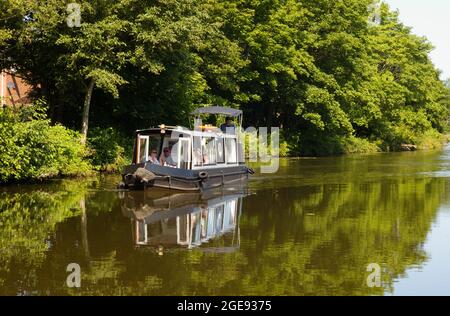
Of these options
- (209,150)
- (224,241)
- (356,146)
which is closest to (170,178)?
(209,150)

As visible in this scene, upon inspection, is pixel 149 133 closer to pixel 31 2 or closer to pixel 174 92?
pixel 31 2

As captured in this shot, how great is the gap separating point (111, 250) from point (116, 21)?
15.3 metres

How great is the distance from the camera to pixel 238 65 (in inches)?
1487

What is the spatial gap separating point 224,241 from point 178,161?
367 inches

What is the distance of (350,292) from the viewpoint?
829 centimetres

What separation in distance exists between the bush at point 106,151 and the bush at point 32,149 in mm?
1910

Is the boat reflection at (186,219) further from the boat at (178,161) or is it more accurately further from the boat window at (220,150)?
the boat window at (220,150)

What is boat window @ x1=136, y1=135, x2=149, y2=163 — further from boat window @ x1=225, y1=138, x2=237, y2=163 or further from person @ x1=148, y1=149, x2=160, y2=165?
boat window @ x1=225, y1=138, x2=237, y2=163

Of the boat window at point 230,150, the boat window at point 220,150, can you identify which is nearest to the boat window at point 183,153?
the boat window at point 220,150

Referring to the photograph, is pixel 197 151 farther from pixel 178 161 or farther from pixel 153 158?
pixel 153 158

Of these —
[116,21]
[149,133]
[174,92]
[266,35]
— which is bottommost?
[149,133]

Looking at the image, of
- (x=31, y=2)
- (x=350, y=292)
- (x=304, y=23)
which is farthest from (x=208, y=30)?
(x=350, y=292)

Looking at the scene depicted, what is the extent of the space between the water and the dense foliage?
21.7 ft

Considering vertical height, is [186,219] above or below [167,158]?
below
